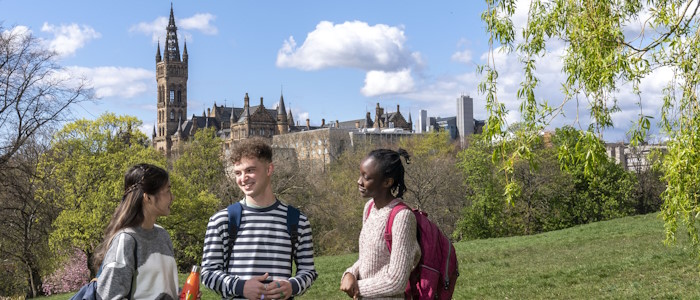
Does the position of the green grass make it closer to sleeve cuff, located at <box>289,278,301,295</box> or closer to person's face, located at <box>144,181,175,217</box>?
sleeve cuff, located at <box>289,278,301,295</box>

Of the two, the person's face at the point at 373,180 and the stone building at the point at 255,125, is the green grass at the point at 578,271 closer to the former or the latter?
the person's face at the point at 373,180

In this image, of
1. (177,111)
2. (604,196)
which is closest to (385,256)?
(604,196)

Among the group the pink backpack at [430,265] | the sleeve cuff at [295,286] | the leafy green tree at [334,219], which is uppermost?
the pink backpack at [430,265]

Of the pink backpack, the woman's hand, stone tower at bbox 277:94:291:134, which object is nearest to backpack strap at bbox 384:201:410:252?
the pink backpack

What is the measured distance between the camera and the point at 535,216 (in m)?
45.5

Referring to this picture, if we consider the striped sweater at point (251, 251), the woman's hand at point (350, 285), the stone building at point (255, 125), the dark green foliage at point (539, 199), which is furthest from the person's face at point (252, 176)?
the stone building at point (255, 125)

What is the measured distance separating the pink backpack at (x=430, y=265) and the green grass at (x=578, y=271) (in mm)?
7971

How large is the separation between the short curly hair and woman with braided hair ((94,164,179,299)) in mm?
570

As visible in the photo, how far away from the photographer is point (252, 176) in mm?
4441

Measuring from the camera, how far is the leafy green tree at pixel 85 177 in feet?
97.2

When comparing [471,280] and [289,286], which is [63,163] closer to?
[471,280]

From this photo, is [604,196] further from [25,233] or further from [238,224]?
[238,224]

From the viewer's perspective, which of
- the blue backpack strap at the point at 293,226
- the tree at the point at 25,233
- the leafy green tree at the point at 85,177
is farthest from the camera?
the leafy green tree at the point at 85,177

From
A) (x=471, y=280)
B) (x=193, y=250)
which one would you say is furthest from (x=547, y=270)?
(x=193, y=250)
